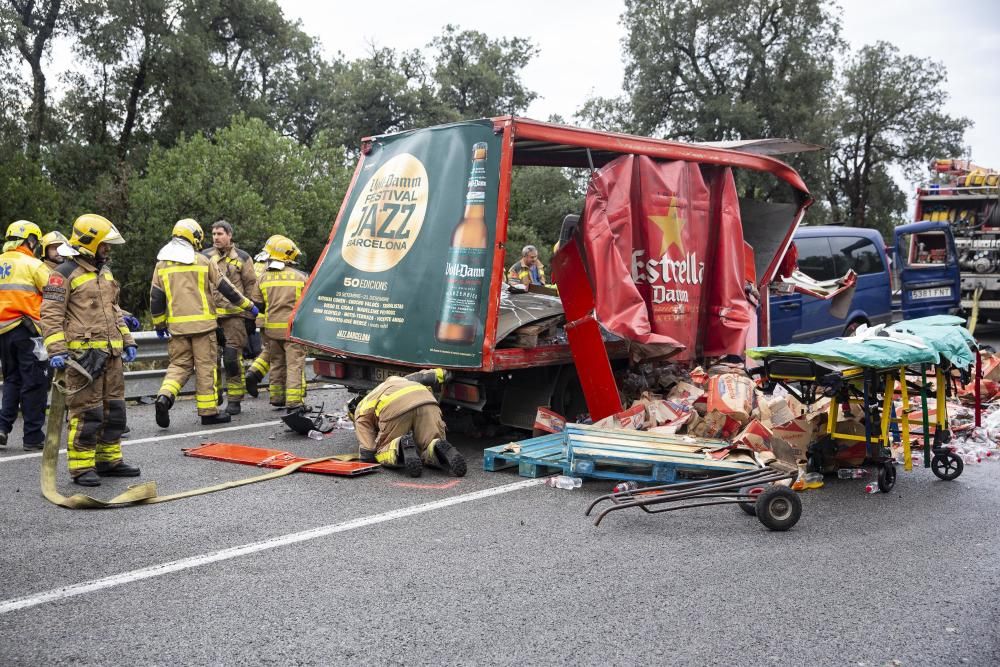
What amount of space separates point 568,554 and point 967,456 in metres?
4.22

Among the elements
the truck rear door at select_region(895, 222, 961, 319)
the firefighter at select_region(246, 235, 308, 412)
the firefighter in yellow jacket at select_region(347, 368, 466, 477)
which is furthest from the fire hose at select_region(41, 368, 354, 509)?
the truck rear door at select_region(895, 222, 961, 319)

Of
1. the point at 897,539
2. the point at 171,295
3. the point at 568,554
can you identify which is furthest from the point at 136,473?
the point at 897,539

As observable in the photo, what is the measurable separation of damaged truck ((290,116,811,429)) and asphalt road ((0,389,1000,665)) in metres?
1.28

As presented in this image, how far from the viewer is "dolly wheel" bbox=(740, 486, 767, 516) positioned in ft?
17.2

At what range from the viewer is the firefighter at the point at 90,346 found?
6.22 metres

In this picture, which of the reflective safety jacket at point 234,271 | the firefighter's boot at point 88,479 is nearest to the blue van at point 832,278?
the reflective safety jacket at point 234,271

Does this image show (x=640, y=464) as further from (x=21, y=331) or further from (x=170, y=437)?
(x=21, y=331)

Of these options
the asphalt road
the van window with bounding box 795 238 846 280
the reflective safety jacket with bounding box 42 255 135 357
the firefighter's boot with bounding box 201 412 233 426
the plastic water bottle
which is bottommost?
the asphalt road

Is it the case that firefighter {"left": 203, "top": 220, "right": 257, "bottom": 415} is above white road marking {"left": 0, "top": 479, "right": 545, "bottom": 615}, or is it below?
above

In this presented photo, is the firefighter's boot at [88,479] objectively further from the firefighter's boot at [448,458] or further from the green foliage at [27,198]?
the green foliage at [27,198]

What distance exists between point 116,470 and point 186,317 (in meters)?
2.25

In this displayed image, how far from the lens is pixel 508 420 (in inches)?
293

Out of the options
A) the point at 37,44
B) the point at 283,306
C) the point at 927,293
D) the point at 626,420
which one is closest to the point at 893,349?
the point at 626,420

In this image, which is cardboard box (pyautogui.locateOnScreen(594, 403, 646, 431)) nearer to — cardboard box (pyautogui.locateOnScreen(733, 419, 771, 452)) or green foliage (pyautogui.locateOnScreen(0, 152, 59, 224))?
cardboard box (pyautogui.locateOnScreen(733, 419, 771, 452))
